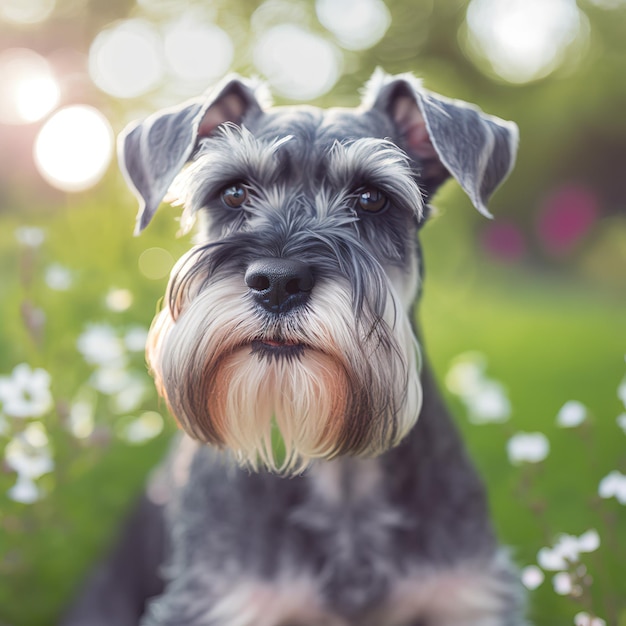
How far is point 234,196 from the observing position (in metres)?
2.26

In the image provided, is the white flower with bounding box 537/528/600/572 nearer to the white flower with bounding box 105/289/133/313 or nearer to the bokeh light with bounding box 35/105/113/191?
the white flower with bounding box 105/289/133/313

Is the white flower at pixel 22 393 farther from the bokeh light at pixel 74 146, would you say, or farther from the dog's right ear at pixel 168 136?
the bokeh light at pixel 74 146

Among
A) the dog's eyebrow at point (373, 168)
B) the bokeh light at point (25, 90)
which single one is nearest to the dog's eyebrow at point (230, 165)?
the dog's eyebrow at point (373, 168)

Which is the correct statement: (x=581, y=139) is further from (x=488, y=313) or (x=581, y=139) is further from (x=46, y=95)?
(x=46, y=95)

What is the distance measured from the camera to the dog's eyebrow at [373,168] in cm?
208

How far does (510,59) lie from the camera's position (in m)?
11.9

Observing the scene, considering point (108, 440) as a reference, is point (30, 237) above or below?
above

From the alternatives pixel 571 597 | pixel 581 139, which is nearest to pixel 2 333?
pixel 571 597

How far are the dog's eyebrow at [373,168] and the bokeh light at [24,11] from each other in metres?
11.1

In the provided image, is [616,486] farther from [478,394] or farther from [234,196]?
[234,196]

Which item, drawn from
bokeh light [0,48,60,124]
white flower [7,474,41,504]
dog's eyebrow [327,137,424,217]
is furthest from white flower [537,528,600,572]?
bokeh light [0,48,60,124]

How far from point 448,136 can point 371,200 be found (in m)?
0.32

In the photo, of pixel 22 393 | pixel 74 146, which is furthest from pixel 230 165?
pixel 74 146

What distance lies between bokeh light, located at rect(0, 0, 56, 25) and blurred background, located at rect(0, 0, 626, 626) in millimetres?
50
